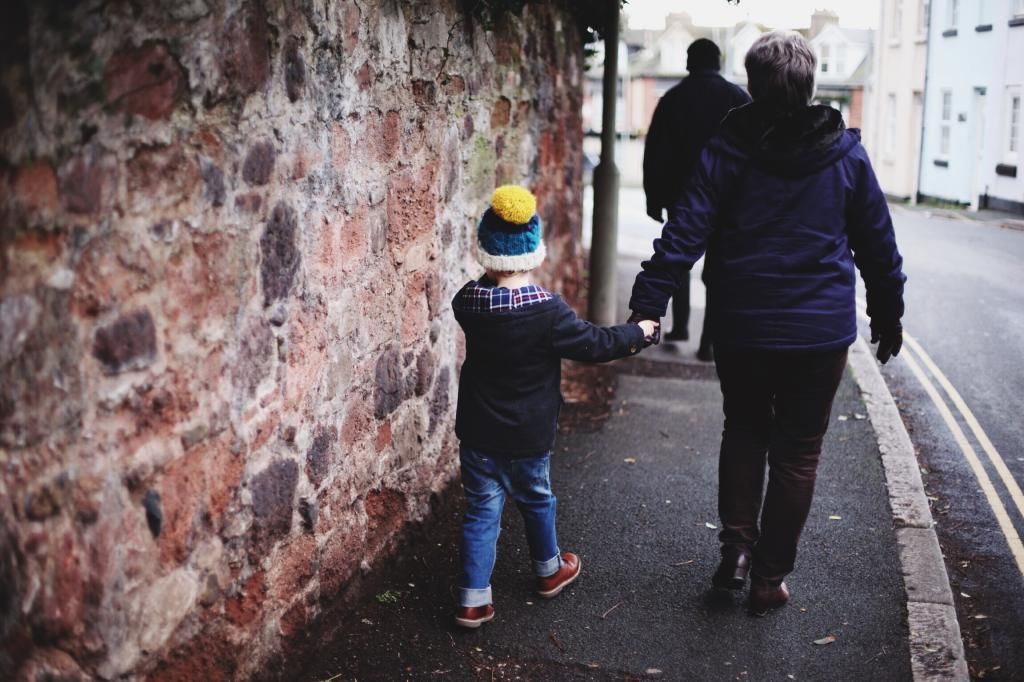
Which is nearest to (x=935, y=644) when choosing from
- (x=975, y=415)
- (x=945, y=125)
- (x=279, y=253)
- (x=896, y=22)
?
(x=279, y=253)

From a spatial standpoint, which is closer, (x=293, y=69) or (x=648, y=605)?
(x=293, y=69)

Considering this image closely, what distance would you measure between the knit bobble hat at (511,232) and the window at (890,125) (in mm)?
29206

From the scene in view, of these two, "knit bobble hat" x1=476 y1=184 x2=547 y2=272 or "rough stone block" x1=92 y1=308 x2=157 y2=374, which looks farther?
"knit bobble hat" x1=476 y1=184 x2=547 y2=272

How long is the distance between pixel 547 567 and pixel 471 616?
38 cm

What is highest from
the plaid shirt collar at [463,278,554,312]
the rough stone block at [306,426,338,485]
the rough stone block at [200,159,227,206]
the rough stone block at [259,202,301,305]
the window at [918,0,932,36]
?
the window at [918,0,932,36]

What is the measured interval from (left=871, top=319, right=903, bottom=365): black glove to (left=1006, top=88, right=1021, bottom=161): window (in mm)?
20431

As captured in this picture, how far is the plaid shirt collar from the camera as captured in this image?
3.77m

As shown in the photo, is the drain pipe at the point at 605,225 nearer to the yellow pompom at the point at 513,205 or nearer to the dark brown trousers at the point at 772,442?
the dark brown trousers at the point at 772,442

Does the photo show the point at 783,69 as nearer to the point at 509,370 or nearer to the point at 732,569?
the point at 509,370

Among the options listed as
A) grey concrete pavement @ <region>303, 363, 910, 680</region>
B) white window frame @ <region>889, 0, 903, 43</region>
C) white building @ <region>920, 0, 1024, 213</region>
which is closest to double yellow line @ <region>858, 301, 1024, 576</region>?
grey concrete pavement @ <region>303, 363, 910, 680</region>

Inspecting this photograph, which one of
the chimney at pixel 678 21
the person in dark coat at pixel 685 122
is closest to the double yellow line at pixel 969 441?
the person in dark coat at pixel 685 122

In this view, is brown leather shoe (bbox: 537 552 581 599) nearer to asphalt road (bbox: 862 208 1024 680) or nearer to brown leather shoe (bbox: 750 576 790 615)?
brown leather shoe (bbox: 750 576 790 615)

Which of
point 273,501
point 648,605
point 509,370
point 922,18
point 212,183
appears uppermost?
point 922,18

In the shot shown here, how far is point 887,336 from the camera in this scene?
4.20 m
